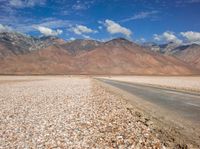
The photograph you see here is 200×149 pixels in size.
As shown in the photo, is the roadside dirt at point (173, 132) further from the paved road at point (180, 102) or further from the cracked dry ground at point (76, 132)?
the paved road at point (180, 102)

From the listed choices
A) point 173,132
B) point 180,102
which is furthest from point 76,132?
point 180,102

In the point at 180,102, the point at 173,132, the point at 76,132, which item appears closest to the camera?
the point at 76,132

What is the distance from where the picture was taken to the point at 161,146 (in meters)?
8.84

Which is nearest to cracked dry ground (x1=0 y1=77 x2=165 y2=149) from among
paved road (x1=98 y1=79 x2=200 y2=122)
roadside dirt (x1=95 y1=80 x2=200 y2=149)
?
roadside dirt (x1=95 y1=80 x2=200 y2=149)

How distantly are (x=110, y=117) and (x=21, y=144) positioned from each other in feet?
19.6

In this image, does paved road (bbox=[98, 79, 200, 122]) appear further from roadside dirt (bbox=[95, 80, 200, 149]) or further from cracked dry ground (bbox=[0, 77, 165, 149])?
cracked dry ground (bbox=[0, 77, 165, 149])

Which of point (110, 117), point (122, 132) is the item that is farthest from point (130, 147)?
point (110, 117)

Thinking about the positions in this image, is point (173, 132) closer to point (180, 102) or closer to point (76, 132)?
point (76, 132)

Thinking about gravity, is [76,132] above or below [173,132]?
below

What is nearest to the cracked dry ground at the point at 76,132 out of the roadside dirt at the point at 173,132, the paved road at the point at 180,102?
the roadside dirt at the point at 173,132

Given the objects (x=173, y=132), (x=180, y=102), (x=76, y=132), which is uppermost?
(x=180, y=102)

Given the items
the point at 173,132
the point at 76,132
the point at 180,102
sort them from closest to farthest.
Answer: the point at 76,132 < the point at 173,132 < the point at 180,102

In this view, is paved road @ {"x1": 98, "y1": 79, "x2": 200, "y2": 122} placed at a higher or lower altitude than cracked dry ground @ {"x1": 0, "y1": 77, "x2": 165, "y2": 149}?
higher

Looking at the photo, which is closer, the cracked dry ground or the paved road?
the cracked dry ground
